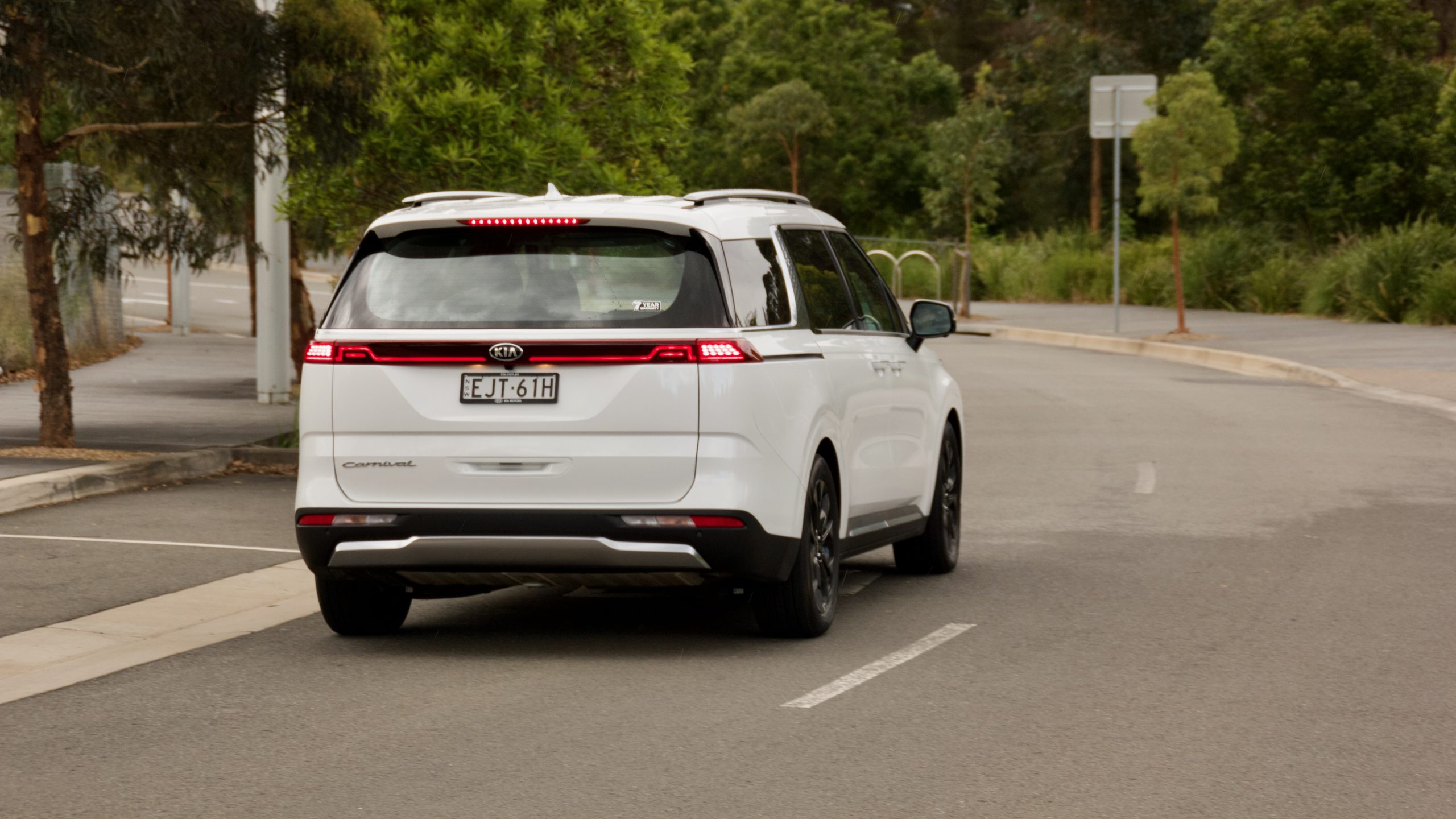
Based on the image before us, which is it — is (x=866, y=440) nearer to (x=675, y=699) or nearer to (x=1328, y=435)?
→ (x=675, y=699)

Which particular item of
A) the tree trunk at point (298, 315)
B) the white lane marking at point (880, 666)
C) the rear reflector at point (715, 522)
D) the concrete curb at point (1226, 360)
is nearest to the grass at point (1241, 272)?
the concrete curb at point (1226, 360)

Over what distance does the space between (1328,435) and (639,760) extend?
12.4 m

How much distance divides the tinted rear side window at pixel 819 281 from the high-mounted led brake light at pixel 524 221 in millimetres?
1171

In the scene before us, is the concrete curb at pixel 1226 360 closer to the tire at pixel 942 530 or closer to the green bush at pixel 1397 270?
the green bush at pixel 1397 270

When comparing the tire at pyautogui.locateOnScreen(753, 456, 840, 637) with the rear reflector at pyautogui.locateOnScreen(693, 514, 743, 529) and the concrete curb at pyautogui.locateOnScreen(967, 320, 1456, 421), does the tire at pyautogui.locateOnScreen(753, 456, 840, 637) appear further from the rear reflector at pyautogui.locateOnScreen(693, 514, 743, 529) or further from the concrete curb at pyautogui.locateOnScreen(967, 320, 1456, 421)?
the concrete curb at pyautogui.locateOnScreen(967, 320, 1456, 421)

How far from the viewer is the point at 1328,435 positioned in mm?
17234

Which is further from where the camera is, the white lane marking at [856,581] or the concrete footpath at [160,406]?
the concrete footpath at [160,406]

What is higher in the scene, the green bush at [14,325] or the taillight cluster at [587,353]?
the taillight cluster at [587,353]

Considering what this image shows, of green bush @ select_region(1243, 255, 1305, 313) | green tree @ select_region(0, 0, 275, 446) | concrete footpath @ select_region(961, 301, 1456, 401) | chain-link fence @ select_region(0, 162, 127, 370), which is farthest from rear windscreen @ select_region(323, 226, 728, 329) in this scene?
green bush @ select_region(1243, 255, 1305, 313)

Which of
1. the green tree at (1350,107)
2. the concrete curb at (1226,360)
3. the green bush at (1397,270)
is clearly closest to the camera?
the concrete curb at (1226,360)

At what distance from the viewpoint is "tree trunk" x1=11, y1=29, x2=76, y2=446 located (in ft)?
46.0

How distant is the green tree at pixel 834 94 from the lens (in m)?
62.2

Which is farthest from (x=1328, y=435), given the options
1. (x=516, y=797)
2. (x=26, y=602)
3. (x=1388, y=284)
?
(x=1388, y=284)

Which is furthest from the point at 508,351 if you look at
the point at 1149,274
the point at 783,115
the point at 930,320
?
the point at 783,115
